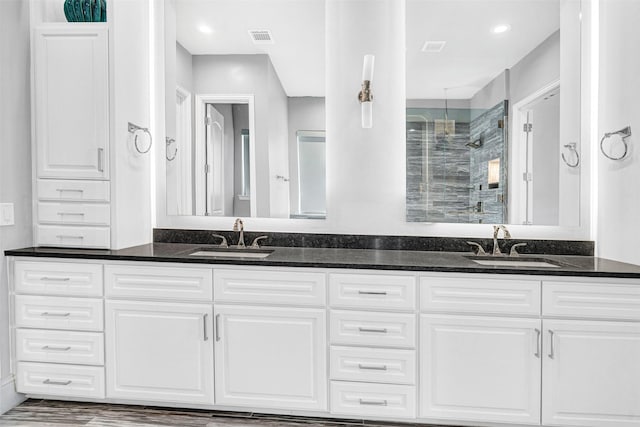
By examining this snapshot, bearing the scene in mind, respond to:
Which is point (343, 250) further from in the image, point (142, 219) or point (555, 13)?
point (555, 13)

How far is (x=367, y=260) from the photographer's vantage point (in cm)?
215

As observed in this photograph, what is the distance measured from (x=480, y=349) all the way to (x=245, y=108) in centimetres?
196

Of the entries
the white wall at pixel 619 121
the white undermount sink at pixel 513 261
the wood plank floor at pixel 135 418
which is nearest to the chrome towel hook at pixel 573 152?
the white wall at pixel 619 121

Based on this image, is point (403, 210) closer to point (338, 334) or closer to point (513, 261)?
point (513, 261)

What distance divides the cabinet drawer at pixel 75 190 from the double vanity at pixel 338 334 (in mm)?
313

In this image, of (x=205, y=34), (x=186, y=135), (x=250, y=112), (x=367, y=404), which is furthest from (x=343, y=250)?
(x=205, y=34)

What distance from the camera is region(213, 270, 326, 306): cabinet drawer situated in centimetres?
207

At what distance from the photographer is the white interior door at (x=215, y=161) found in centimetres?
269

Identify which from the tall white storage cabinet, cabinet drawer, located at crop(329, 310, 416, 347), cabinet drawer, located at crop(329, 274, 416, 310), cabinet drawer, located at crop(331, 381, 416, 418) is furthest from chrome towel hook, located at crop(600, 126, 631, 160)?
the tall white storage cabinet

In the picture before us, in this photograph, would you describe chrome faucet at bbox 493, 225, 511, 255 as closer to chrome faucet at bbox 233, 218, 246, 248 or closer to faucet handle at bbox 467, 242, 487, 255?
faucet handle at bbox 467, 242, 487, 255

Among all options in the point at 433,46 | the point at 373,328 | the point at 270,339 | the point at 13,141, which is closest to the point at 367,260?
the point at 373,328

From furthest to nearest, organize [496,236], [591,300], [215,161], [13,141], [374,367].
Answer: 1. [215,161]
2. [496,236]
3. [13,141]
4. [374,367]
5. [591,300]

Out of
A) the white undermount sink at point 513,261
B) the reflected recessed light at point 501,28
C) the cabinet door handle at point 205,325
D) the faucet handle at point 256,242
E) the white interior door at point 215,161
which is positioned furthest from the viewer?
the white interior door at point 215,161

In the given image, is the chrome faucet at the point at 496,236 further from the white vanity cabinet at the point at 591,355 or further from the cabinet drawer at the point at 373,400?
the cabinet drawer at the point at 373,400
